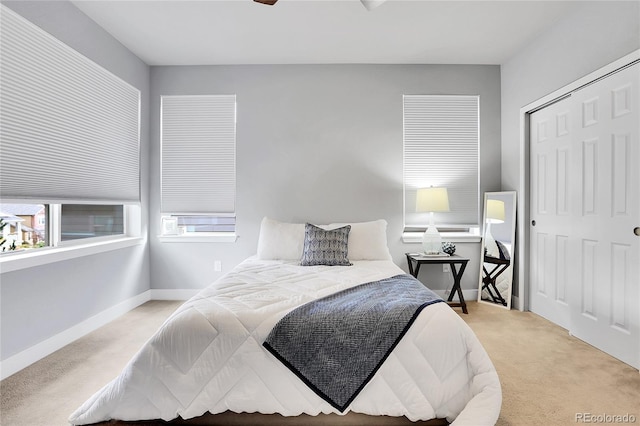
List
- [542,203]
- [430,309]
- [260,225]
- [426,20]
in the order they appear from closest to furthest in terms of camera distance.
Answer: [430,309]
[426,20]
[542,203]
[260,225]

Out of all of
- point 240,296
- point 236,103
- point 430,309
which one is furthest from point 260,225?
point 430,309

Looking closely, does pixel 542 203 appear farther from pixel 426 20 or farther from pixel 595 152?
pixel 426 20

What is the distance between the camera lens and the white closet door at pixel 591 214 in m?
2.41

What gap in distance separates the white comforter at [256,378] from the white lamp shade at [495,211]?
2.58 m

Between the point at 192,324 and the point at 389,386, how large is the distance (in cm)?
101

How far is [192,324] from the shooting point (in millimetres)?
1683

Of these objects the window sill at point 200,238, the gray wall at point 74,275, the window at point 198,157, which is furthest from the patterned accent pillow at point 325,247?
the gray wall at point 74,275

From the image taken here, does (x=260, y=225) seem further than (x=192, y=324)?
Yes

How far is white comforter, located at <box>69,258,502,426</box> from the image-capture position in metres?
1.59

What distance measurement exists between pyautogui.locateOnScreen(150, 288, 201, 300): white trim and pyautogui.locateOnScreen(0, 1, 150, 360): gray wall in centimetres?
16

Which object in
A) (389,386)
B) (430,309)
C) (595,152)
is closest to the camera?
(389,386)

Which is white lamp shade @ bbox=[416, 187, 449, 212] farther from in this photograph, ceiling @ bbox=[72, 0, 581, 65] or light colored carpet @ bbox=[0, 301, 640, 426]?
ceiling @ bbox=[72, 0, 581, 65]

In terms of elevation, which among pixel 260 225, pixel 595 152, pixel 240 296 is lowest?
pixel 240 296

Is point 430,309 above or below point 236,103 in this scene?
below
